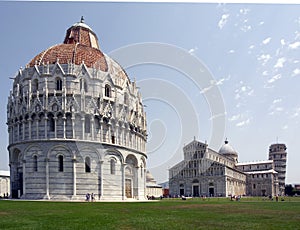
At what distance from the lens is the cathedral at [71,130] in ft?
160

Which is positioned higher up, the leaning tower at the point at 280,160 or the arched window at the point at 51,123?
the arched window at the point at 51,123

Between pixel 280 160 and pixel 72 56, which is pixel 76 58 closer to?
pixel 72 56

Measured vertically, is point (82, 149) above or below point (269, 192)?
above

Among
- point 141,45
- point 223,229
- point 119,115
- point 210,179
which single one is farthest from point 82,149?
point 210,179

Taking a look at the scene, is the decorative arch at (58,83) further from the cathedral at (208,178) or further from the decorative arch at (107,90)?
the cathedral at (208,178)

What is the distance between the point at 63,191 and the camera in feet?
158

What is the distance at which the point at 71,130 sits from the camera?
163 ft

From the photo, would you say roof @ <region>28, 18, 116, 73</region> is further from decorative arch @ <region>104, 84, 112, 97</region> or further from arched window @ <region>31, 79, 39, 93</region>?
arched window @ <region>31, 79, 39, 93</region>

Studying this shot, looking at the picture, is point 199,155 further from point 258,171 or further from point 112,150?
point 112,150

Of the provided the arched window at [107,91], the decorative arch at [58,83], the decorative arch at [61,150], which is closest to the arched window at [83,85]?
the decorative arch at [58,83]

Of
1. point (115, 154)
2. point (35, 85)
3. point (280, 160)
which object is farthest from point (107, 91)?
point (280, 160)

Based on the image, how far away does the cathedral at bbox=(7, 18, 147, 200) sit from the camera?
160 ft

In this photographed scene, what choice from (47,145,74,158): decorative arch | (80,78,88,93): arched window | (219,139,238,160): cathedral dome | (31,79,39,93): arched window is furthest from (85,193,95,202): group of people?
(219,139,238,160): cathedral dome

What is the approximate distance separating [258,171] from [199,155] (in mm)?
39843
